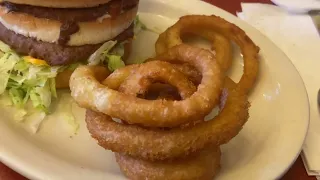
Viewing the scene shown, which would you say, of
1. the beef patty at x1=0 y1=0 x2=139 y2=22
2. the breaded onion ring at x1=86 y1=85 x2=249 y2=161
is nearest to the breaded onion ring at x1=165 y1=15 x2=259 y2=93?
the beef patty at x1=0 y1=0 x2=139 y2=22

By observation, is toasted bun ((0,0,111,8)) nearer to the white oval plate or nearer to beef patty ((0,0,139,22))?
beef patty ((0,0,139,22))

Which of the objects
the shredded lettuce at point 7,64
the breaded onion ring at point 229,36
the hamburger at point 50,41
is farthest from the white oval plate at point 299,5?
the shredded lettuce at point 7,64

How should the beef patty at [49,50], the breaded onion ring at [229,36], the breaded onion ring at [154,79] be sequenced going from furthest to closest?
the breaded onion ring at [229,36] → the beef patty at [49,50] → the breaded onion ring at [154,79]

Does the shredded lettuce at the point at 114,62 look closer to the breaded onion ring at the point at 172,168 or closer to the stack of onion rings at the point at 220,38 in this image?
the stack of onion rings at the point at 220,38

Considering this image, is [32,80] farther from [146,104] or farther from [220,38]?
[220,38]

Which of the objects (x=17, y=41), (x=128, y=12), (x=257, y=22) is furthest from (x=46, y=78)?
(x=257, y=22)

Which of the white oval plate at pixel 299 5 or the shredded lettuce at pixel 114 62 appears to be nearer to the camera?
the shredded lettuce at pixel 114 62
